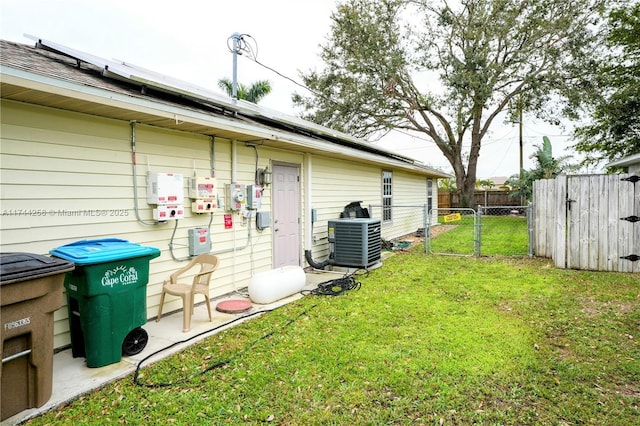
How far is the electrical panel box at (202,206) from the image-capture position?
4.60m

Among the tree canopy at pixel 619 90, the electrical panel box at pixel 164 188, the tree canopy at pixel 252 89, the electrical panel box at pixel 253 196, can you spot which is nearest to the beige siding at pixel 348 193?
the electrical panel box at pixel 253 196

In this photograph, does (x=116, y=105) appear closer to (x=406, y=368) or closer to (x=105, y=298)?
(x=105, y=298)

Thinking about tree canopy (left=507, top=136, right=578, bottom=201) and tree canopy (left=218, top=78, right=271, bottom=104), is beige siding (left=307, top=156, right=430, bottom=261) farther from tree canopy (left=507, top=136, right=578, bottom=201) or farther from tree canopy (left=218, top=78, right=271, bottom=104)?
tree canopy (left=218, top=78, right=271, bottom=104)

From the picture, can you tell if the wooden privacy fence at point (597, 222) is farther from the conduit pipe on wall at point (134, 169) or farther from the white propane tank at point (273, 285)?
the conduit pipe on wall at point (134, 169)

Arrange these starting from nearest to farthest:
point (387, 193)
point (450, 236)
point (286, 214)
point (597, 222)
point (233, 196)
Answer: point (233, 196) < point (597, 222) < point (286, 214) < point (387, 193) < point (450, 236)

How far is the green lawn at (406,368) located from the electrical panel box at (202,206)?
1.58 meters

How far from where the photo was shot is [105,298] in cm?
293

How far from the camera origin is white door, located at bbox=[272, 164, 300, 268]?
20.7 ft

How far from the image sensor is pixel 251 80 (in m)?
21.2

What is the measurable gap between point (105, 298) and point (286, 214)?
12.8ft

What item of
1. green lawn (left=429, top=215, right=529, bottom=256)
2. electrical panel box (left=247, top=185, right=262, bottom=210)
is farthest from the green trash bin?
green lawn (left=429, top=215, right=529, bottom=256)

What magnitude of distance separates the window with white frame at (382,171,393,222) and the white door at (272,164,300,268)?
4596mm

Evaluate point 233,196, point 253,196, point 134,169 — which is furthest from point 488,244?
point 134,169

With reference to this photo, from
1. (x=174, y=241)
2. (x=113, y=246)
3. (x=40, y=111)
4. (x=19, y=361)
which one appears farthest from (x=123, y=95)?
(x=19, y=361)
